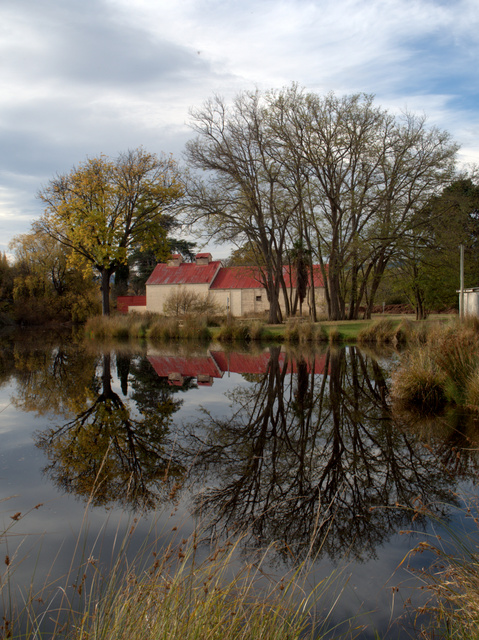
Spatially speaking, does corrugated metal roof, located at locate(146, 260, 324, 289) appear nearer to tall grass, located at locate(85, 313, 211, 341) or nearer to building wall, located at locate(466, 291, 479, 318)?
tall grass, located at locate(85, 313, 211, 341)

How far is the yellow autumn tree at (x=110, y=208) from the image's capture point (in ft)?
95.8

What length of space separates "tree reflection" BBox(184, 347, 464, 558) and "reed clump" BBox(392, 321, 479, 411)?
54 centimetres

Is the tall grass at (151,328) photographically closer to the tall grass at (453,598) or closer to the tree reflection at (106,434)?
the tree reflection at (106,434)

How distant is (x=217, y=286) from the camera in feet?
164


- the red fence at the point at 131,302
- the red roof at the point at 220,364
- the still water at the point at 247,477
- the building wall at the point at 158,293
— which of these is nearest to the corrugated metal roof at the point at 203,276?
the building wall at the point at 158,293

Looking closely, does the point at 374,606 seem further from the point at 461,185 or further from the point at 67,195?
the point at 461,185

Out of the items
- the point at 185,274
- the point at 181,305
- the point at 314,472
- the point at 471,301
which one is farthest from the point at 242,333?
the point at 185,274

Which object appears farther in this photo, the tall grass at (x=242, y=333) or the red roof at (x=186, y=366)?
the tall grass at (x=242, y=333)

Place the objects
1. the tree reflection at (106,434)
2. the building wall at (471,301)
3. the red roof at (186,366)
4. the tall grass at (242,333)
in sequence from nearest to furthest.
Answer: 1. the tree reflection at (106,434)
2. the red roof at (186,366)
3. the building wall at (471,301)
4. the tall grass at (242,333)

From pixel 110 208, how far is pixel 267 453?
1081 inches

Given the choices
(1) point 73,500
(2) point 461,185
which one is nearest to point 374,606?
(1) point 73,500

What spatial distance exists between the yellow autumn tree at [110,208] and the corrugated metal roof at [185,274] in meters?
19.1

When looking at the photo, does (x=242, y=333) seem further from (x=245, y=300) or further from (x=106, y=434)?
(x=245, y=300)

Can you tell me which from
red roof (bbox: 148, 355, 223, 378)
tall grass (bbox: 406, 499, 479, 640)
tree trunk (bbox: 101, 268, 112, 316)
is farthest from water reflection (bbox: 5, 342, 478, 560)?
tree trunk (bbox: 101, 268, 112, 316)
